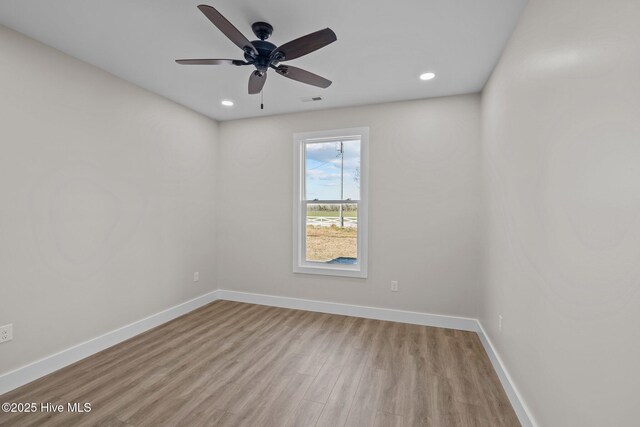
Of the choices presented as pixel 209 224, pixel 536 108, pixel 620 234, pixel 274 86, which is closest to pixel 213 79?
pixel 274 86

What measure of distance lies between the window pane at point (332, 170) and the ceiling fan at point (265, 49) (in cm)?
161

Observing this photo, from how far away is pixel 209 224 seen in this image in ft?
14.0

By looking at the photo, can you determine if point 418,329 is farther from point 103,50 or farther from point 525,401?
point 103,50

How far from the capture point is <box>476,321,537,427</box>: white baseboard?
177 cm

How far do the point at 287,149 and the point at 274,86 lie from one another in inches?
40.1

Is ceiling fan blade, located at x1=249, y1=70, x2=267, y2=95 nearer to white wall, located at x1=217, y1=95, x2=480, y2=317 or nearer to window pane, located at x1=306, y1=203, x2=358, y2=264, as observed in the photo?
white wall, located at x1=217, y1=95, x2=480, y2=317

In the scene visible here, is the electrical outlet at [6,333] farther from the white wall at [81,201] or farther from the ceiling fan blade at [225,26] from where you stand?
the ceiling fan blade at [225,26]

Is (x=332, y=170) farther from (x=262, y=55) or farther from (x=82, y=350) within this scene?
(x=82, y=350)

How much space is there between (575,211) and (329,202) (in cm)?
288

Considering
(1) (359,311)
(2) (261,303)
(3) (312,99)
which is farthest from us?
(2) (261,303)

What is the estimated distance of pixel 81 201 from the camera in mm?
2629

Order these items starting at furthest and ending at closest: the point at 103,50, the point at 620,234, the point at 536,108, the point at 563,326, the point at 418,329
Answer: the point at 418,329, the point at 103,50, the point at 536,108, the point at 563,326, the point at 620,234

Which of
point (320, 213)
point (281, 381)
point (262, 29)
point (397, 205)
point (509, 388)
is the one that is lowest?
point (281, 381)

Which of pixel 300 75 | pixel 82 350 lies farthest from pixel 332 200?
pixel 82 350
